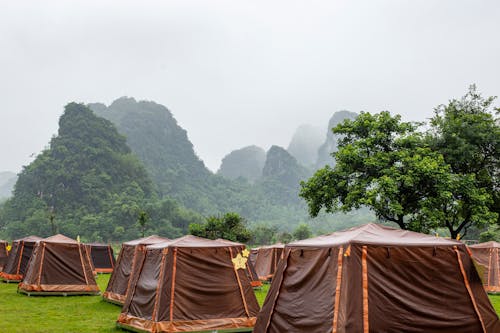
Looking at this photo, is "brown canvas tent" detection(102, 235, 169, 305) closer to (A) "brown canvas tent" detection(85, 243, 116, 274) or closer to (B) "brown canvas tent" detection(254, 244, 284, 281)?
(B) "brown canvas tent" detection(254, 244, 284, 281)

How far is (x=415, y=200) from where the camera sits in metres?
18.7

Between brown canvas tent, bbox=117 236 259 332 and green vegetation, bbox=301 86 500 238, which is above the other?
green vegetation, bbox=301 86 500 238

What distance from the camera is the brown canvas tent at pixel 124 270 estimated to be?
1220 cm

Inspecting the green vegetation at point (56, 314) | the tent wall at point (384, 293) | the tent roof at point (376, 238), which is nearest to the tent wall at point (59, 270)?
the green vegetation at point (56, 314)

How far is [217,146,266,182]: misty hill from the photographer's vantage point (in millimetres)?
163250

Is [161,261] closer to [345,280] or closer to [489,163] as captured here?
[345,280]

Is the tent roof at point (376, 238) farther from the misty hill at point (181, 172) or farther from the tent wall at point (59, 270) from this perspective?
the misty hill at point (181, 172)

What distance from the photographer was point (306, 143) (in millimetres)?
186625

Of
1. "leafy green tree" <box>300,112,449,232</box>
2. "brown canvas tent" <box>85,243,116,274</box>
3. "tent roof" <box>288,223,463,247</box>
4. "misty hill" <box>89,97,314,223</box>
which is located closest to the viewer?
"tent roof" <box>288,223,463,247</box>

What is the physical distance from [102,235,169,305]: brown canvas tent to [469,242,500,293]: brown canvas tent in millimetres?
11155

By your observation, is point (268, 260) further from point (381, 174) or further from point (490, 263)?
point (490, 263)

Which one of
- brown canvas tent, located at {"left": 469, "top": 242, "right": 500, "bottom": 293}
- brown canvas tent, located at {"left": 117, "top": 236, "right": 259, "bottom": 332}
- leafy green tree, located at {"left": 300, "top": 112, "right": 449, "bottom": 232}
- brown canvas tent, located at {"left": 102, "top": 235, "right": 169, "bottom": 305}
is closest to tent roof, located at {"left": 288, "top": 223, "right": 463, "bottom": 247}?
brown canvas tent, located at {"left": 117, "top": 236, "right": 259, "bottom": 332}

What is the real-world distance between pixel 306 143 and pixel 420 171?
170125 millimetres

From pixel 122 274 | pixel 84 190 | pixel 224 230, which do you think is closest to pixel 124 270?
pixel 122 274
